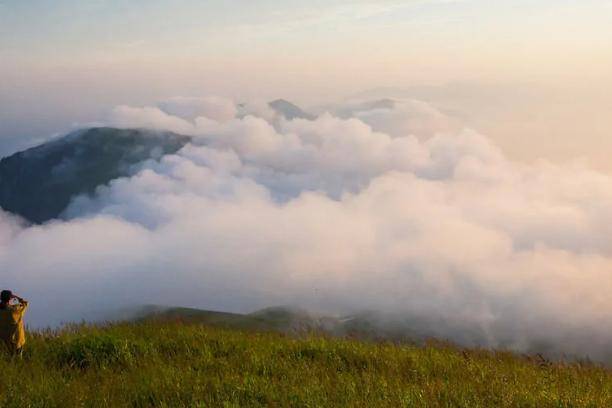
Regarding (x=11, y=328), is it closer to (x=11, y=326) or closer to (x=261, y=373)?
(x=11, y=326)

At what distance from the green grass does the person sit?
0.26 m

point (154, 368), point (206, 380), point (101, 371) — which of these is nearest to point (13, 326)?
point (101, 371)

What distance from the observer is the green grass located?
335 inches

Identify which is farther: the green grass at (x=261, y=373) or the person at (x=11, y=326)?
the person at (x=11, y=326)

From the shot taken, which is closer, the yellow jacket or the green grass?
the green grass

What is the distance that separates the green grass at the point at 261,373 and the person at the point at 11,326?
0.26m

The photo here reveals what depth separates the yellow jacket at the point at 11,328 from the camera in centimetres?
→ 1180

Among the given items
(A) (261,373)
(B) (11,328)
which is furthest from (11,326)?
(A) (261,373)

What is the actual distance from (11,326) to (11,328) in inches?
1.8

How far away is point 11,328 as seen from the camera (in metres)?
11.9

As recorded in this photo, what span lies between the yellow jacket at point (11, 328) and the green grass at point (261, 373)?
275mm

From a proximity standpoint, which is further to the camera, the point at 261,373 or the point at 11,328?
the point at 11,328

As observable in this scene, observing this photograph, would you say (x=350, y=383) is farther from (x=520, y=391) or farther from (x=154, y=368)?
(x=154, y=368)

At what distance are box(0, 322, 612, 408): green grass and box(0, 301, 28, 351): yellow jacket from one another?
275 mm
